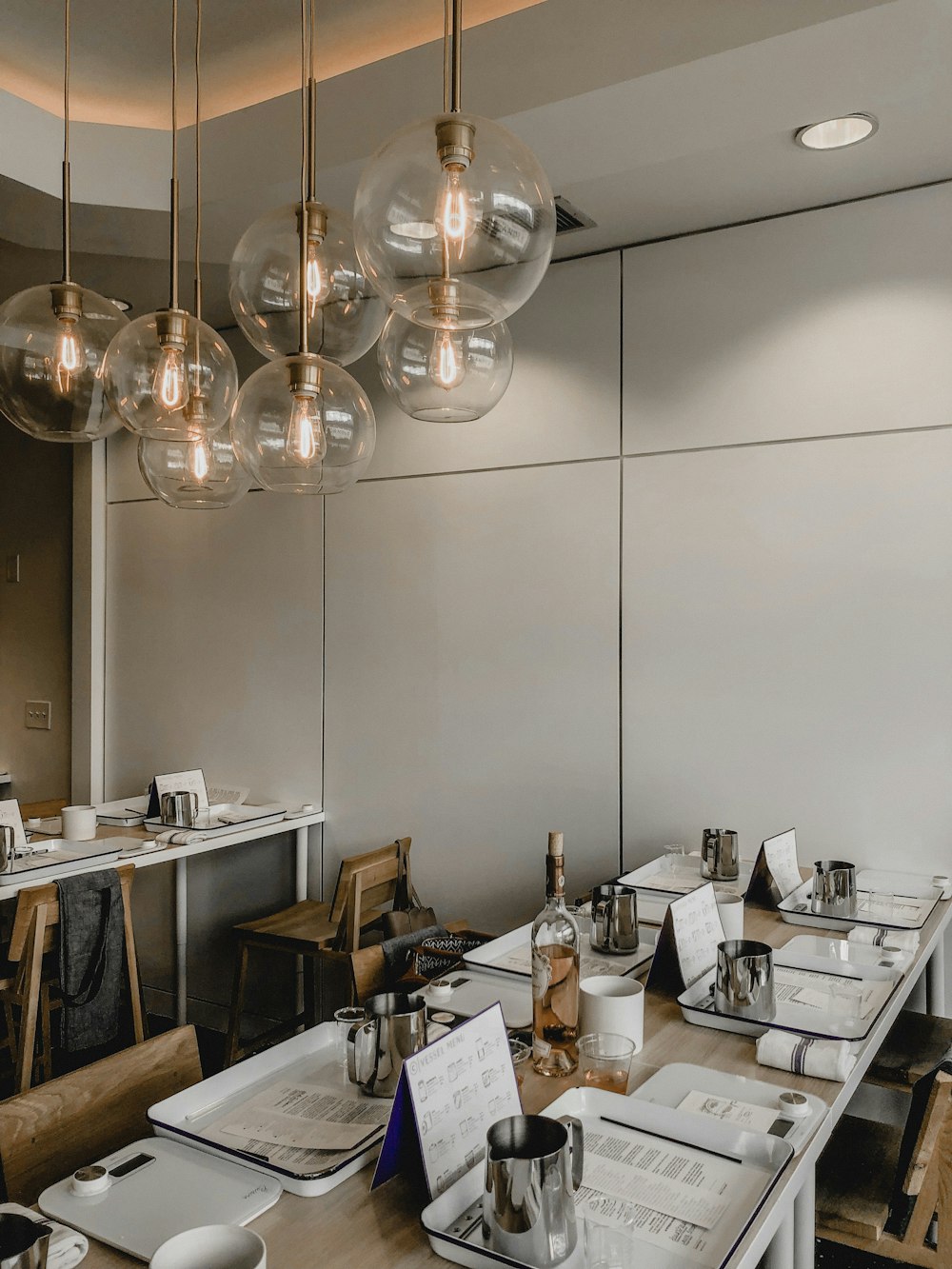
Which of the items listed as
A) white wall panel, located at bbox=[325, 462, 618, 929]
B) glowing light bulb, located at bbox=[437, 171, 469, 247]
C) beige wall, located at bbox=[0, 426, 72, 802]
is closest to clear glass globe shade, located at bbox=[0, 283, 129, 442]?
glowing light bulb, located at bbox=[437, 171, 469, 247]

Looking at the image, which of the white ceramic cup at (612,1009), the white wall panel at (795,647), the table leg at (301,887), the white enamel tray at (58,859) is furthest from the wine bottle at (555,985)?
the table leg at (301,887)

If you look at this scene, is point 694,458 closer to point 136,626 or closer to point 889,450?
point 889,450

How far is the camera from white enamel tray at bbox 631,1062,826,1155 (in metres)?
1.42

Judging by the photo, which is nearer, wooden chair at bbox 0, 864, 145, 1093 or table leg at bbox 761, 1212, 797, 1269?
table leg at bbox 761, 1212, 797, 1269

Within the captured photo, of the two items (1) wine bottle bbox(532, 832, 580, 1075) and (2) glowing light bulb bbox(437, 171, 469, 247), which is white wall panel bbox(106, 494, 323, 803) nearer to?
(1) wine bottle bbox(532, 832, 580, 1075)

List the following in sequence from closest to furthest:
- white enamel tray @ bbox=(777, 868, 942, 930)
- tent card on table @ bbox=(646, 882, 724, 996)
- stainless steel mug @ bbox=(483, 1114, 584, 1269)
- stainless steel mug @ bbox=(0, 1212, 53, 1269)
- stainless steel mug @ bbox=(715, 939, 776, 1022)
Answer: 1. stainless steel mug @ bbox=(0, 1212, 53, 1269)
2. stainless steel mug @ bbox=(483, 1114, 584, 1269)
3. stainless steel mug @ bbox=(715, 939, 776, 1022)
4. tent card on table @ bbox=(646, 882, 724, 996)
5. white enamel tray @ bbox=(777, 868, 942, 930)

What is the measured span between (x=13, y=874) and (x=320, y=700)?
4.68 ft

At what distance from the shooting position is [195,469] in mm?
2084

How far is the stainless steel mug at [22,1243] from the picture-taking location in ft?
3.04

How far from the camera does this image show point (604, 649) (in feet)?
11.3

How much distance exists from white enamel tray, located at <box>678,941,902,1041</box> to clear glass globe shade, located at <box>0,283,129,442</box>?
1.52 metres

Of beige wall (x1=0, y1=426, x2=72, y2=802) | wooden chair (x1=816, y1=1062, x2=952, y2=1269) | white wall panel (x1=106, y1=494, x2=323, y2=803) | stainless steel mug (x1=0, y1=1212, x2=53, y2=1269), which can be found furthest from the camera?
beige wall (x1=0, y1=426, x2=72, y2=802)

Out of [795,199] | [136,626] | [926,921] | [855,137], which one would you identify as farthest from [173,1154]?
[136,626]

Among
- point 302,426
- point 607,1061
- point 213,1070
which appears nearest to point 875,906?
point 607,1061
